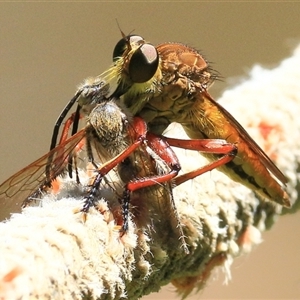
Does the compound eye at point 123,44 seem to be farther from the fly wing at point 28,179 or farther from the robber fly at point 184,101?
the fly wing at point 28,179

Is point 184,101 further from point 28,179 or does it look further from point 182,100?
point 28,179

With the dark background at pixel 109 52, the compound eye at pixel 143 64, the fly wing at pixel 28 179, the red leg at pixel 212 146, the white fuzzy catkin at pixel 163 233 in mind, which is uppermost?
the dark background at pixel 109 52

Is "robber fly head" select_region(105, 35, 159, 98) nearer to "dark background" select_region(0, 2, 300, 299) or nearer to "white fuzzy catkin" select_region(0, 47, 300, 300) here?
"white fuzzy catkin" select_region(0, 47, 300, 300)

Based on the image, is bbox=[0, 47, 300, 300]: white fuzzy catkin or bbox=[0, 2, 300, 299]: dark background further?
bbox=[0, 2, 300, 299]: dark background

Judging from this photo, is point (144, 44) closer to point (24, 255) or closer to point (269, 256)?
point (24, 255)

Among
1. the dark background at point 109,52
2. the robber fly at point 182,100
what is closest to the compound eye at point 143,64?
the robber fly at point 182,100

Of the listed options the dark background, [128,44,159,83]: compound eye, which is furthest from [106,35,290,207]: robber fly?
the dark background

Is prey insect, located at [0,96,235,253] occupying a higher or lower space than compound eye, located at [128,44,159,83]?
lower

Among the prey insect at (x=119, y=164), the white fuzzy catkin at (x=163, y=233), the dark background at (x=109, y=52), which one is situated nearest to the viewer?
the white fuzzy catkin at (x=163, y=233)
